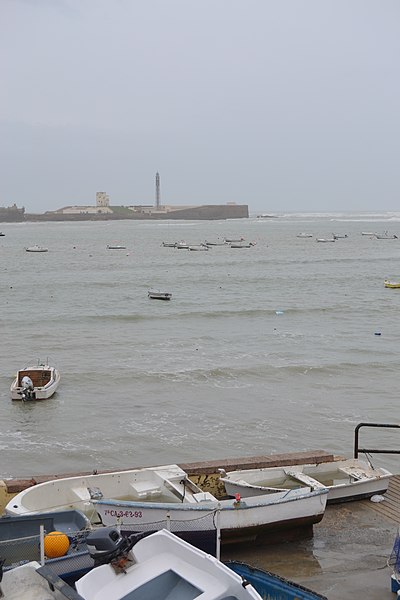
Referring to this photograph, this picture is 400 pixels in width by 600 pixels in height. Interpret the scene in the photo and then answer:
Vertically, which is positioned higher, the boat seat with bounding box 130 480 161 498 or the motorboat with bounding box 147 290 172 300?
the boat seat with bounding box 130 480 161 498

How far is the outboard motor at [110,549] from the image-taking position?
683 centimetres

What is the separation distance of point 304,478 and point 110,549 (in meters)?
5.16

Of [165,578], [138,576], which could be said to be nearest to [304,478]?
[165,578]

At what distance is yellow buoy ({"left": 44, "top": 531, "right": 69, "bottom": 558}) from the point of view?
7934 mm

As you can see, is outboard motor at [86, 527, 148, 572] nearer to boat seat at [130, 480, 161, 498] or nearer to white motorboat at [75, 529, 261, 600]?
white motorboat at [75, 529, 261, 600]

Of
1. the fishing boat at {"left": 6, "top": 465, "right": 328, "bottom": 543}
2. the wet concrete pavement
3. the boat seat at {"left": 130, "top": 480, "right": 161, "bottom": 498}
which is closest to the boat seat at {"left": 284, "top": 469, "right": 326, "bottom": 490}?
the fishing boat at {"left": 6, "top": 465, "right": 328, "bottom": 543}

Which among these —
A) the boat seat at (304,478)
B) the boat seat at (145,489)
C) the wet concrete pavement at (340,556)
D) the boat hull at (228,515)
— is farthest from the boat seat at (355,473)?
the boat seat at (145,489)

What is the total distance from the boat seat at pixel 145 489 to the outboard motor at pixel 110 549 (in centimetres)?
405

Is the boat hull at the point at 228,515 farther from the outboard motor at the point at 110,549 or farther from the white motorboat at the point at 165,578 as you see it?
the outboard motor at the point at 110,549

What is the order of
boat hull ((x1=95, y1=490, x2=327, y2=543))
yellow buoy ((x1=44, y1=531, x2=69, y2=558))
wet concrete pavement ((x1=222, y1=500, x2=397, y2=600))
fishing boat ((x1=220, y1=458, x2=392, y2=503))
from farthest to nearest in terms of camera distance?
fishing boat ((x1=220, y1=458, x2=392, y2=503)) < boat hull ((x1=95, y1=490, x2=327, y2=543)) < wet concrete pavement ((x1=222, y1=500, x2=397, y2=600)) < yellow buoy ((x1=44, y1=531, x2=69, y2=558))

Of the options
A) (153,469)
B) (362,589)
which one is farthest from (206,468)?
(362,589)

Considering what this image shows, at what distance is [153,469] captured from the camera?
11531 mm

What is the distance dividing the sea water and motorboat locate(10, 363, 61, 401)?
315 mm

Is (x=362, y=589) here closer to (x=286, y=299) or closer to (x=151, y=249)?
(x=286, y=299)
